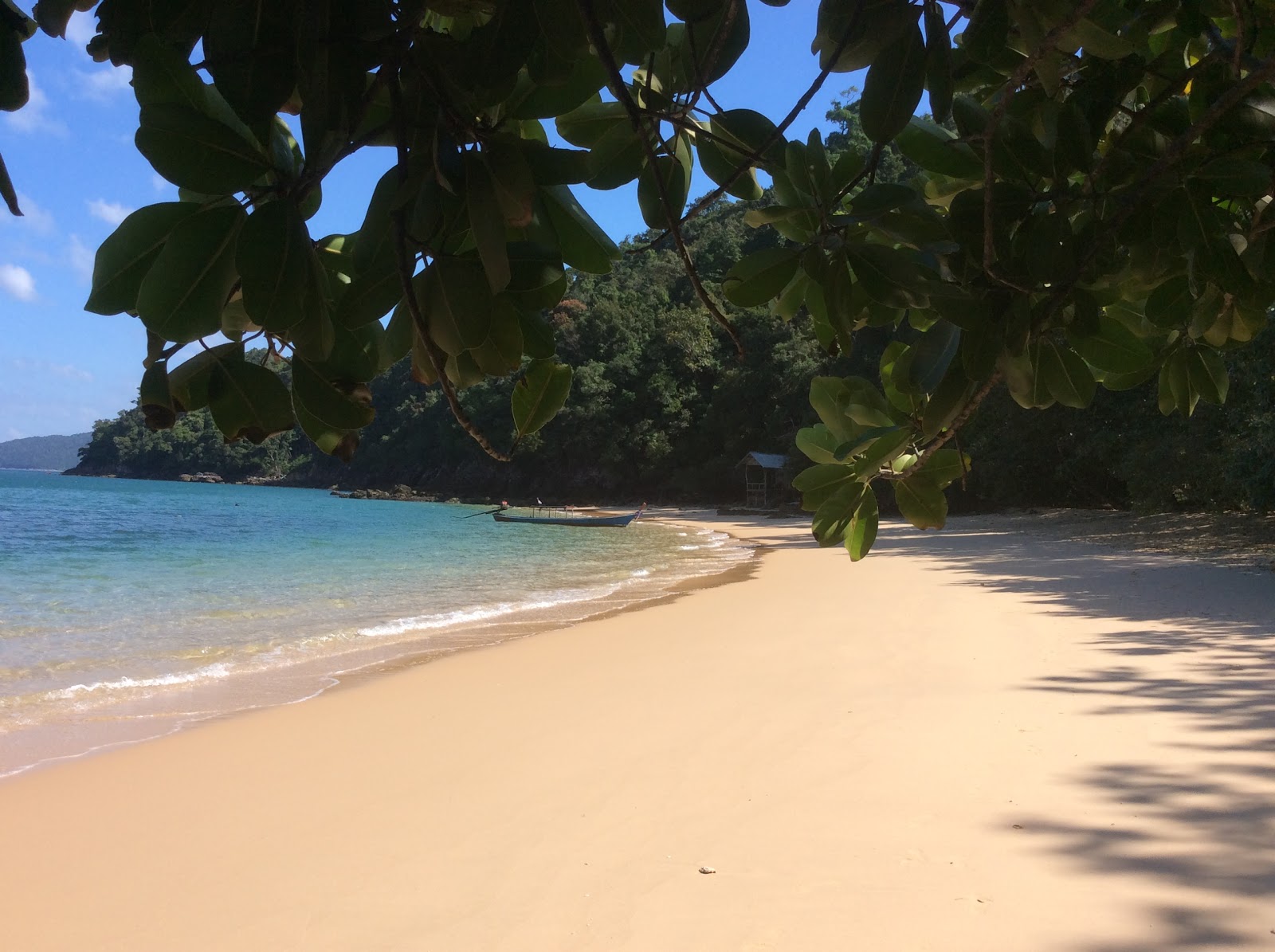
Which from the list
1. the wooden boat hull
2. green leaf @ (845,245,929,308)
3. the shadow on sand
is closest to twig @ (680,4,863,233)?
green leaf @ (845,245,929,308)

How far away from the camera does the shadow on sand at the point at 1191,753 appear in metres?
2.41

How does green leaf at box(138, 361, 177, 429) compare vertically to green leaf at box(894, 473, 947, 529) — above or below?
above

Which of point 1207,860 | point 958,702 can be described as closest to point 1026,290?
point 1207,860

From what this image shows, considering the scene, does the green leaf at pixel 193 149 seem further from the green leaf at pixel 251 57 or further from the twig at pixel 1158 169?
the twig at pixel 1158 169

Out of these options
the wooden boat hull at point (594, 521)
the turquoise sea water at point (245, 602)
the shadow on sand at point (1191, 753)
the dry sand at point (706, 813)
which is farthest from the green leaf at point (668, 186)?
the wooden boat hull at point (594, 521)

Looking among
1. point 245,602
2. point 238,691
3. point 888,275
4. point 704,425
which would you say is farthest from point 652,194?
point 704,425

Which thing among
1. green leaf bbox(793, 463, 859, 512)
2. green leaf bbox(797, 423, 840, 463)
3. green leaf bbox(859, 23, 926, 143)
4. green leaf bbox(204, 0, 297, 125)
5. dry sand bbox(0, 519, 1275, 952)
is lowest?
dry sand bbox(0, 519, 1275, 952)

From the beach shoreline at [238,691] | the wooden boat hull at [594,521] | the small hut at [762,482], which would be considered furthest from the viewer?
the small hut at [762,482]

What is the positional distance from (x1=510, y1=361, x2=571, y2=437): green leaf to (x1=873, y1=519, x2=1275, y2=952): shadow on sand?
2.27 metres

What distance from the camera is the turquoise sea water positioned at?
581 cm

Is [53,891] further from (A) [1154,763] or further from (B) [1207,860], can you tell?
(A) [1154,763]

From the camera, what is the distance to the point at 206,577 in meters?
13.2

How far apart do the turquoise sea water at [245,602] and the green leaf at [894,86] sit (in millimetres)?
5257

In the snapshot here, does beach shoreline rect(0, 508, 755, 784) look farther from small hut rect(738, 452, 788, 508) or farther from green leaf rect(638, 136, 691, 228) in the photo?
small hut rect(738, 452, 788, 508)
